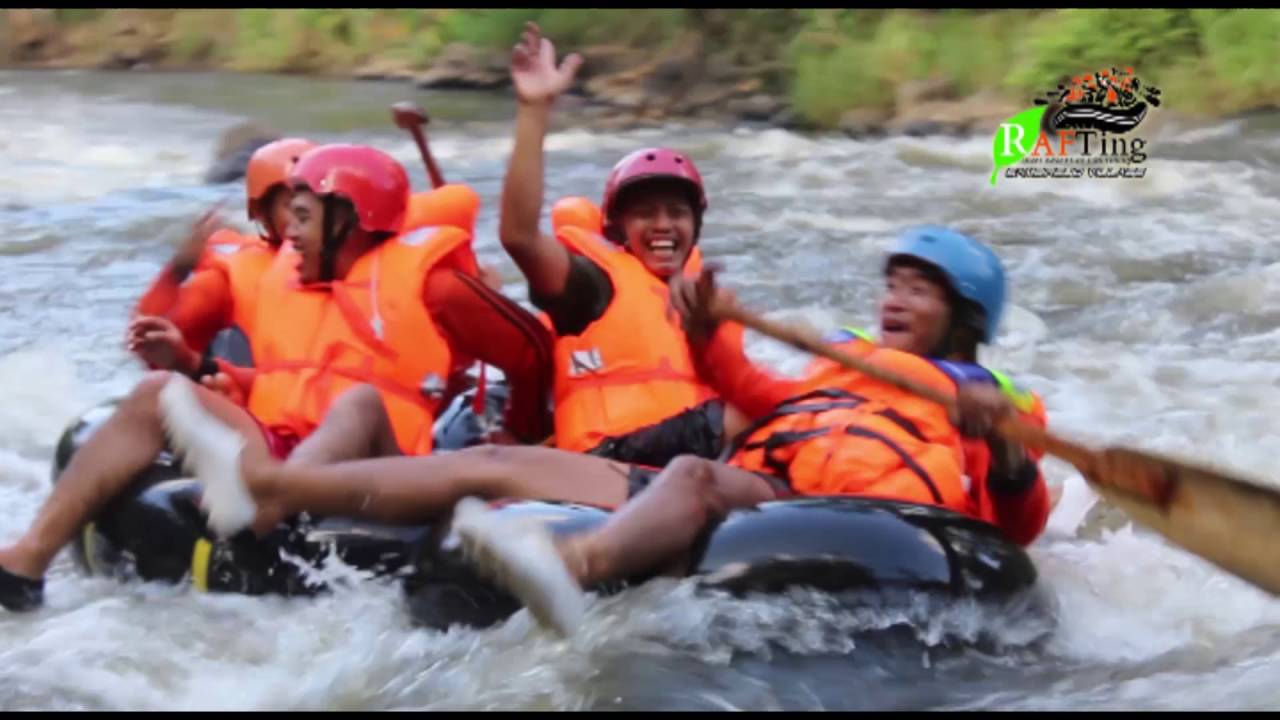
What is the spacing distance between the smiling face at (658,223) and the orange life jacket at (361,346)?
440mm

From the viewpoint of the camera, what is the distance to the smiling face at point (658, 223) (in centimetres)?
406

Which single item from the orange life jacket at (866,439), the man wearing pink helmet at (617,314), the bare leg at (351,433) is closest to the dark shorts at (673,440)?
the man wearing pink helmet at (617,314)

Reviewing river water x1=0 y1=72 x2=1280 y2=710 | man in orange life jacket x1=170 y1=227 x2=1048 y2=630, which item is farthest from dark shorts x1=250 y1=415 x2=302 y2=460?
river water x1=0 y1=72 x2=1280 y2=710

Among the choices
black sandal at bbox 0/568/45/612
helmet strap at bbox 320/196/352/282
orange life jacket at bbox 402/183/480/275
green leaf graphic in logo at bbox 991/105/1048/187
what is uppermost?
green leaf graphic in logo at bbox 991/105/1048/187

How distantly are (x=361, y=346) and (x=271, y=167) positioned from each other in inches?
29.3

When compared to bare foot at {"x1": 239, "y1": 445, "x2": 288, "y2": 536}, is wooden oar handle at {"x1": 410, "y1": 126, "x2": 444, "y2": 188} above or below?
above

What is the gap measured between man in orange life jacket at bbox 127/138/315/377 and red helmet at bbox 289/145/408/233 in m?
0.13

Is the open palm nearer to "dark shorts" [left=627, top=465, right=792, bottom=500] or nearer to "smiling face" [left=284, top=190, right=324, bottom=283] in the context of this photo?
"smiling face" [left=284, top=190, right=324, bottom=283]

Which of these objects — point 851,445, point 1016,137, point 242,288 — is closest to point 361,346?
point 242,288

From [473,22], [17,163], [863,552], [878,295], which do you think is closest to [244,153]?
[878,295]

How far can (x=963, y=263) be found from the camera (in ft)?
12.7

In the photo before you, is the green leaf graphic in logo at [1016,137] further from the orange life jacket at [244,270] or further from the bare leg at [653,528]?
the bare leg at [653,528]

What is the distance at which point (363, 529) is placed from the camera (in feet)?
11.6

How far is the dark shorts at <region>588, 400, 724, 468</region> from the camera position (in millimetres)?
3814
